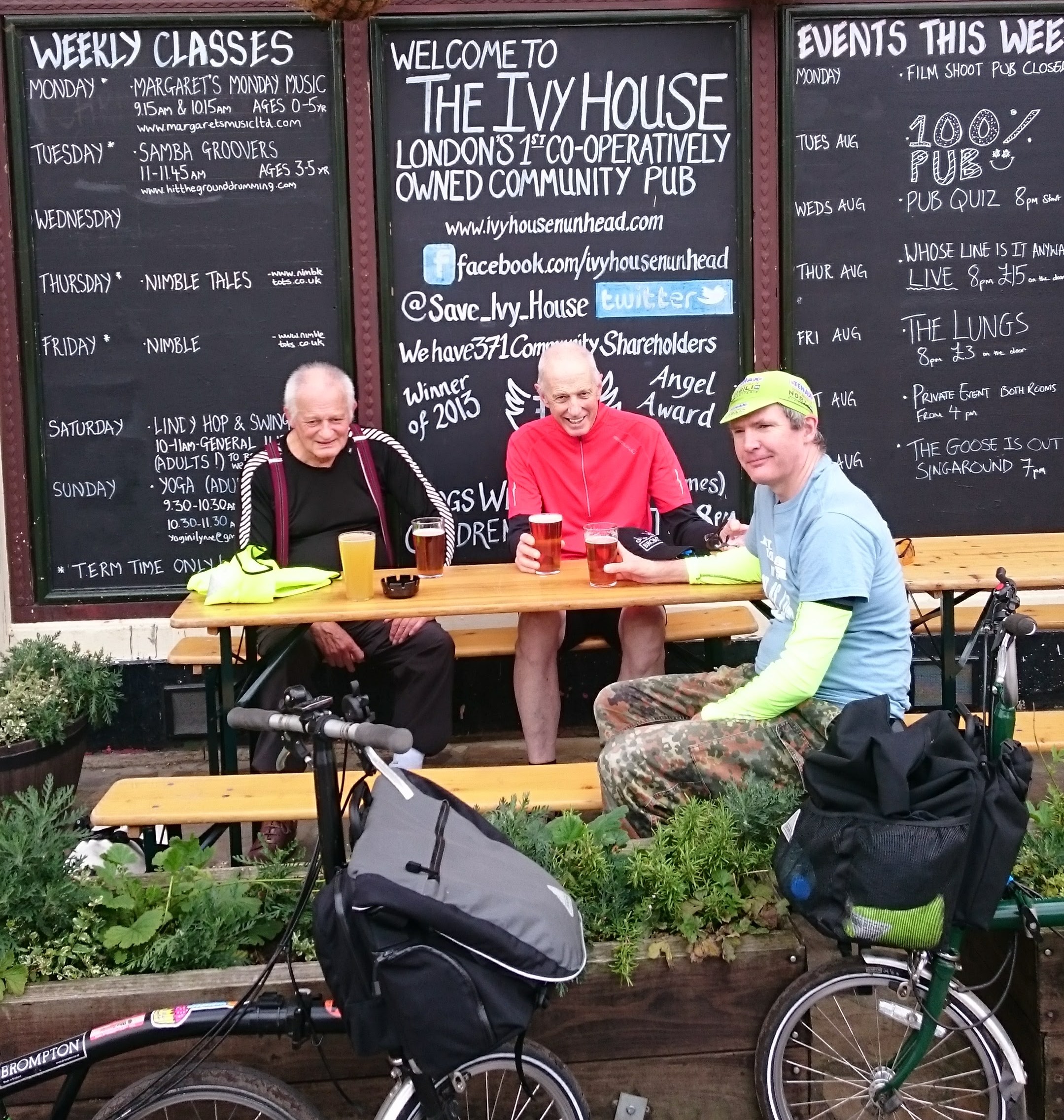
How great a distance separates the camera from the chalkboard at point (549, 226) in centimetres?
569

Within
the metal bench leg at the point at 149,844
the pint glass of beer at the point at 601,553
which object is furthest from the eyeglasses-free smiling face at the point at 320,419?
the metal bench leg at the point at 149,844

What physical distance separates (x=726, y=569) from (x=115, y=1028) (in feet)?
7.78

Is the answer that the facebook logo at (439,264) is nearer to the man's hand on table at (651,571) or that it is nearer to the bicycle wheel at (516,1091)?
the man's hand on table at (651,571)

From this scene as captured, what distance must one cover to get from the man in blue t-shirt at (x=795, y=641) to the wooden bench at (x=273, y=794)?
0.29 meters

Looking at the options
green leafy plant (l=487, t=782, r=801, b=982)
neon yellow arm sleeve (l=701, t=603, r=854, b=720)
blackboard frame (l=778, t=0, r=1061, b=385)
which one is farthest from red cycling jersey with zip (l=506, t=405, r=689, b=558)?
green leafy plant (l=487, t=782, r=801, b=982)

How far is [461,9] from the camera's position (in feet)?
18.4

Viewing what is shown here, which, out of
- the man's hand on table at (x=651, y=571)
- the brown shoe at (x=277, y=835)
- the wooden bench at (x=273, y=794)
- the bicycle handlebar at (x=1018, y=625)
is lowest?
the brown shoe at (x=277, y=835)

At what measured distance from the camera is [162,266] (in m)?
5.71

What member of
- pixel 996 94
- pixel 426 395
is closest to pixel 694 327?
pixel 426 395

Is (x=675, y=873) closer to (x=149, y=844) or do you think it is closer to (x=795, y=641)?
(x=795, y=641)

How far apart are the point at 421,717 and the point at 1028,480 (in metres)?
2.92

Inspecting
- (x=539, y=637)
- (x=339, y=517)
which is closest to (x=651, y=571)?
(x=539, y=637)

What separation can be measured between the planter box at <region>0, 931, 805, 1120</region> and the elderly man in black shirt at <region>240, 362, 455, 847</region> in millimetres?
2158

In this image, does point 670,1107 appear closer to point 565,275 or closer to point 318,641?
point 318,641
